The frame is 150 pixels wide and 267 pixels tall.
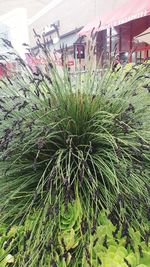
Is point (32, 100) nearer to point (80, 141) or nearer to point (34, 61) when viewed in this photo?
point (80, 141)

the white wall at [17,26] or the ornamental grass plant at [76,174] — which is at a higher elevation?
the white wall at [17,26]

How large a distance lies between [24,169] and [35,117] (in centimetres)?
24

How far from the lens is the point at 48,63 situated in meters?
1.62

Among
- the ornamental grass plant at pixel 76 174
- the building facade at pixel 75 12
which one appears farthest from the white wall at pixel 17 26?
the ornamental grass plant at pixel 76 174

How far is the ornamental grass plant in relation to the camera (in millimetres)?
1193

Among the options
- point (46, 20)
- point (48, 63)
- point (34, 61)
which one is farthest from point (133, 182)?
point (46, 20)

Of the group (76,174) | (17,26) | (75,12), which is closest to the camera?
(76,174)

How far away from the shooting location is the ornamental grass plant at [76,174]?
1193 mm

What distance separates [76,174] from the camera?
136 centimetres

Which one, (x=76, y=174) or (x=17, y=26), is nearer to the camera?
(x=76, y=174)

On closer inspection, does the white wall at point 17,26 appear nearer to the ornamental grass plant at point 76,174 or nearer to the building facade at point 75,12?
the building facade at point 75,12

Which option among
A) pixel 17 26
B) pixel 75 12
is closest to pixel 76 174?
pixel 17 26

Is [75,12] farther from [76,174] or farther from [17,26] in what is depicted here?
[76,174]

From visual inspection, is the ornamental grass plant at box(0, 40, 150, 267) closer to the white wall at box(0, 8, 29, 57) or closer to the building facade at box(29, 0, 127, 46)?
the building facade at box(29, 0, 127, 46)
